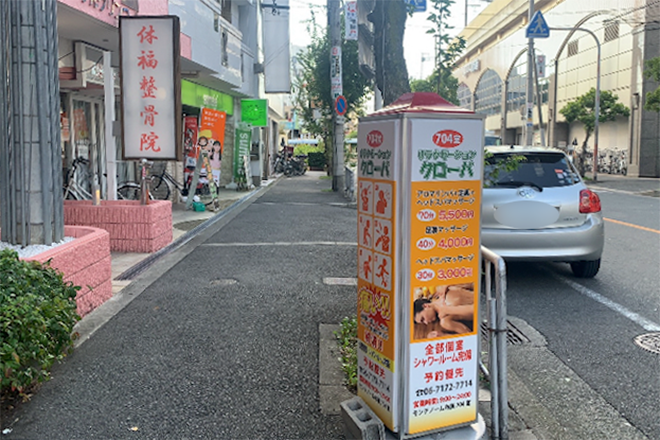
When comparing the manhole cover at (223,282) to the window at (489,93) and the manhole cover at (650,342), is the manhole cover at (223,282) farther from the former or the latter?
the window at (489,93)

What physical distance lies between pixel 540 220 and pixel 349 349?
10.5 feet

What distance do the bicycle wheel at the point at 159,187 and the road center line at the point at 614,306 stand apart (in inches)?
399

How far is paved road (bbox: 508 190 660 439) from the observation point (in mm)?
4027

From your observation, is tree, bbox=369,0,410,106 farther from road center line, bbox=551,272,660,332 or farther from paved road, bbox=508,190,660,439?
road center line, bbox=551,272,660,332

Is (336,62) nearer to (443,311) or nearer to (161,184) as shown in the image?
(161,184)

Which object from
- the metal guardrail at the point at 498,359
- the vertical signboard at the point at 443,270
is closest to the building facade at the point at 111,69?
the vertical signboard at the point at 443,270

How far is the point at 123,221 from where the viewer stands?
8.49m

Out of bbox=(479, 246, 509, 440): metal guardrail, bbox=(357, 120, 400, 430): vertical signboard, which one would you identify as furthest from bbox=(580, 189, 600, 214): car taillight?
bbox=(357, 120, 400, 430): vertical signboard

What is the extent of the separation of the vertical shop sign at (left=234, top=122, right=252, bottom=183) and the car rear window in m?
13.7

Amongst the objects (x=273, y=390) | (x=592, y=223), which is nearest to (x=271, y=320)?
(x=273, y=390)

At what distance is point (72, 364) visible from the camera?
14.4 feet

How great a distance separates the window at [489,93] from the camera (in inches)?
2394

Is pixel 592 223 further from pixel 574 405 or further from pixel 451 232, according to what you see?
pixel 451 232

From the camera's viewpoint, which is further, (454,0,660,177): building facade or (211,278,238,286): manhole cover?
(454,0,660,177): building facade
